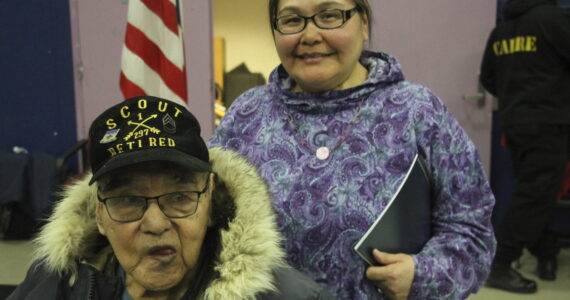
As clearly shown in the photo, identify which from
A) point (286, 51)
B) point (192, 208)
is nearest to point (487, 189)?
point (286, 51)

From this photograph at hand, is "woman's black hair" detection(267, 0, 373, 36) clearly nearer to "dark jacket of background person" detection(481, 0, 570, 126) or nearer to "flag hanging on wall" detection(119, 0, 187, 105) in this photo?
"flag hanging on wall" detection(119, 0, 187, 105)

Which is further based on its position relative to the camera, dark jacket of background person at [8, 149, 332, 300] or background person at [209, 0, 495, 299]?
background person at [209, 0, 495, 299]

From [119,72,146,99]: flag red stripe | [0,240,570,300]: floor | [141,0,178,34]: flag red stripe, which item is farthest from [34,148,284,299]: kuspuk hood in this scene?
[0,240,570,300]: floor

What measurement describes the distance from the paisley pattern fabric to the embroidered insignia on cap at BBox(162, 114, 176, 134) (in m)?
0.25

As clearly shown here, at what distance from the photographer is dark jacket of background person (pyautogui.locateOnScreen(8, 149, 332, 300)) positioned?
969mm

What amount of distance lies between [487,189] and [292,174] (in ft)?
1.39

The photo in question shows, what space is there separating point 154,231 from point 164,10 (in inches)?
57.5

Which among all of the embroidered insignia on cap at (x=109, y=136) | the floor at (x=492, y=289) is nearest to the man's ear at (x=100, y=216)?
the embroidered insignia on cap at (x=109, y=136)

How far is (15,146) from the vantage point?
4223 mm

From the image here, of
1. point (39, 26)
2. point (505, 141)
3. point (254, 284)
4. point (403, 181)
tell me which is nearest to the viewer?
point (254, 284)

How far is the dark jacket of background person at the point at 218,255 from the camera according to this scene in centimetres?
97

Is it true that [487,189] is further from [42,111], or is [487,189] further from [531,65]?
[42,111]

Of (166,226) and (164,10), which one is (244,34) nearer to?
(164,10)

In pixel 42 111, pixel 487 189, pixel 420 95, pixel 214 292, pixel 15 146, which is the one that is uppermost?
pixel 420 95
